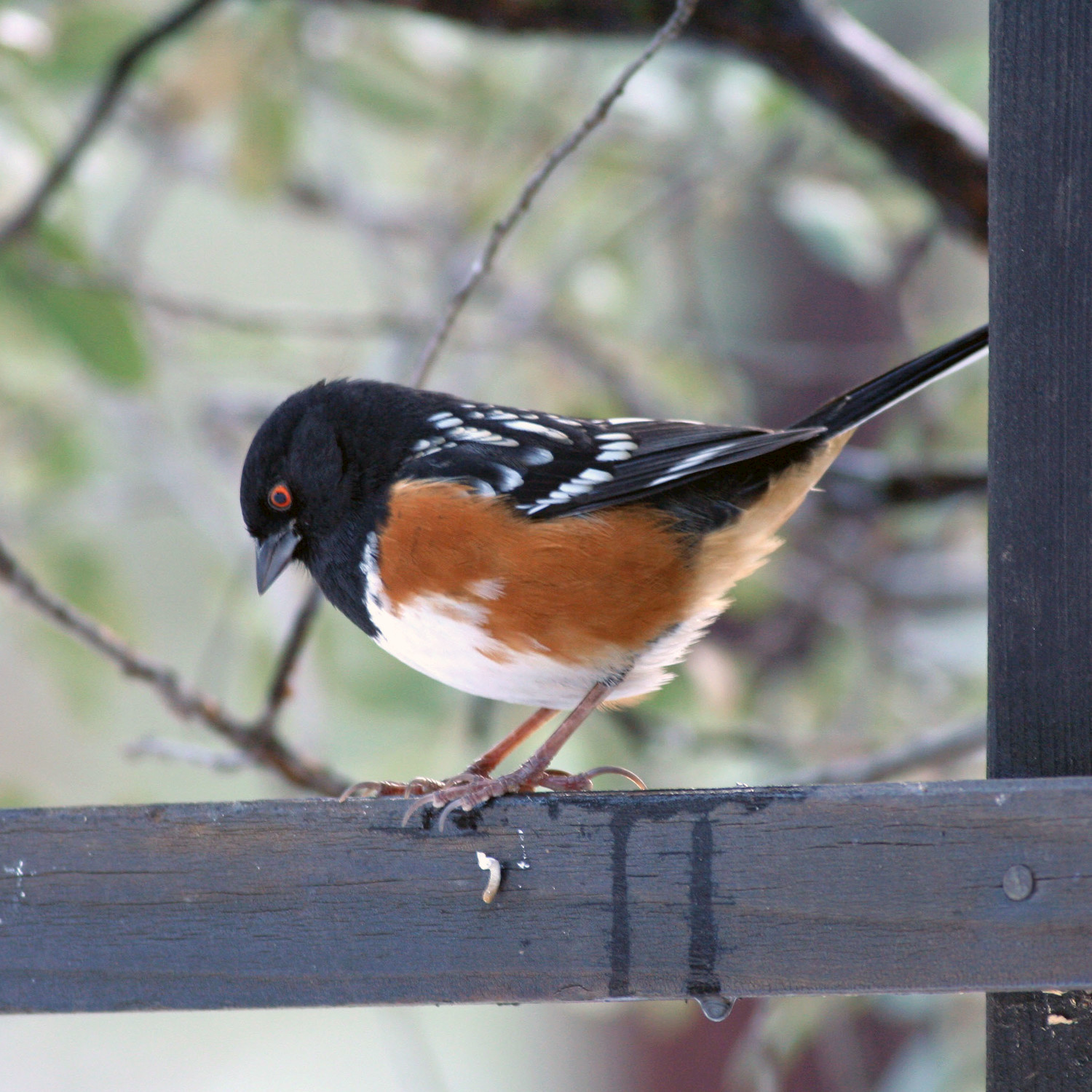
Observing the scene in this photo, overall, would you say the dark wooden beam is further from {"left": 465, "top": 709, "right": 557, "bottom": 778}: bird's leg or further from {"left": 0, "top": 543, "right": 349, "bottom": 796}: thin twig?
{"left": 0, "top": 543, "right": 349, "bottom": 796}: thin twig

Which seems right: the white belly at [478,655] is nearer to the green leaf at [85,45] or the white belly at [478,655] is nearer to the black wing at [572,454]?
the black wing at [572,454]

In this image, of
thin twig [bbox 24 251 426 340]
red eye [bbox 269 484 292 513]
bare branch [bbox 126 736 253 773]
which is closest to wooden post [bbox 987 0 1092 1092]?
red eye [bbox 269 484 292 513]

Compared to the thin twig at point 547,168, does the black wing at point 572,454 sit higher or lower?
lower

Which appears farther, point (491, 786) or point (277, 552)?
point (277, 552)

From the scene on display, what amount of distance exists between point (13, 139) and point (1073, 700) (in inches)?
76.3

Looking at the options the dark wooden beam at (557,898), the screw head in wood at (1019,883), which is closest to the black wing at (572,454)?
the dark wooden beam at (557,898)

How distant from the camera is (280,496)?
1.62m

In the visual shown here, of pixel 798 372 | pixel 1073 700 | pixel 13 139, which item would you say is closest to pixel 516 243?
pixel 798 372

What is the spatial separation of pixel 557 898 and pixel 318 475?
2.18 ft

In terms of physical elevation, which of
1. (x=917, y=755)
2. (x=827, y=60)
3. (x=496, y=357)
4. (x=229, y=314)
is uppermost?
(x=496, y=357)

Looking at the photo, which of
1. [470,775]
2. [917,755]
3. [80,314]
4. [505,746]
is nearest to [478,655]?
[470,775]

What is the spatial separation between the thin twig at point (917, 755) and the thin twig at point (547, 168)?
2.65 ft

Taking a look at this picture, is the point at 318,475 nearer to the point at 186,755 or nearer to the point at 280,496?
the point at 280,496

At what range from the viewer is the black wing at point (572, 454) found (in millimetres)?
1497
